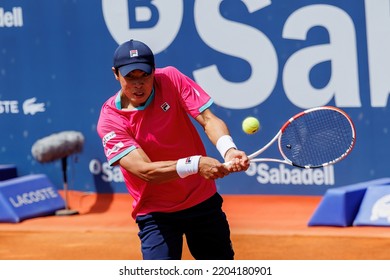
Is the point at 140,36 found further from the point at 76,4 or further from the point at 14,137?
the point at 14,137

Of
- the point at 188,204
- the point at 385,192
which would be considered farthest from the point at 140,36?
the point at 188,204

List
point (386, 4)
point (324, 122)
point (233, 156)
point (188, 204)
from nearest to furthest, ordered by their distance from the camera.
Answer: point (233, 156) → point (188, 204) → point (324, 122) → point (386, 4)

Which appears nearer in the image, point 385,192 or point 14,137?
point 385,192

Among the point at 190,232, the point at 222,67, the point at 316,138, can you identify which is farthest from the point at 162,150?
the point at 222,67

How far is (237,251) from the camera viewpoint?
9086 millimetres

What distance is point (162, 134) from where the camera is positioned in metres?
5.76

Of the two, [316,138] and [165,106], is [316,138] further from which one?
[165,106]

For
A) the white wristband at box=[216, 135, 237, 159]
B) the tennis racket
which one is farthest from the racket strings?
the white wristband at box=[216, 135, 237, 159]

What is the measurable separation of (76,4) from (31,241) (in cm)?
314

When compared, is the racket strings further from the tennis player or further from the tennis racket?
the tennis player

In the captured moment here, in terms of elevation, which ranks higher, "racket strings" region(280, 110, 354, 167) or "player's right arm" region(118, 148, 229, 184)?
"player's right arm" region(118, 148, 229, 184)

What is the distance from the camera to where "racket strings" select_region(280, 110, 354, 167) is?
21.5 feet

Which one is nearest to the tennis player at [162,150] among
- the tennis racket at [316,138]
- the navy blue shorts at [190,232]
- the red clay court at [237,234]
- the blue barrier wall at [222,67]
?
the navy blue shorts at [190,232]

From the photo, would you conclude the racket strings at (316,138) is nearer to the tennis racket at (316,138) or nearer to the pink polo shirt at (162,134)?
the tennis racket at (316,138)
